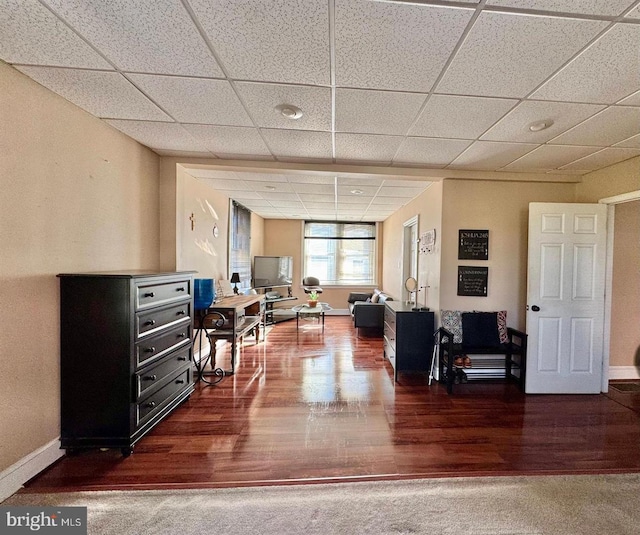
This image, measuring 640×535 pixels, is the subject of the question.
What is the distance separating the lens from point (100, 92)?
1.81 metres

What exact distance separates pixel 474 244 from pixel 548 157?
1099mm

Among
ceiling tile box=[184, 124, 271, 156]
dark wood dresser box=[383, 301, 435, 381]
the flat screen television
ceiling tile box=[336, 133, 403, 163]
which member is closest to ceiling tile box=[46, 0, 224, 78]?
ceiling tile box=[184, 124, 271, 156]

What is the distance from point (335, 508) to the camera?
1.49 metres

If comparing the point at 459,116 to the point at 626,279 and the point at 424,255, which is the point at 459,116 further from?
the point at 626,279

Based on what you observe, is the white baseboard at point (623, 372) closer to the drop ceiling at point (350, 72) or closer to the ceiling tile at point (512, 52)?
the drop ceiling at point (350, 72)

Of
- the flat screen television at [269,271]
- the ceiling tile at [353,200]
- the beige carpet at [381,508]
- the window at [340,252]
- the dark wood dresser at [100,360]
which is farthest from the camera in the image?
the window at [340,252]

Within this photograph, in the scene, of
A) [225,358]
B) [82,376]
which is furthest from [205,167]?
[225,358]

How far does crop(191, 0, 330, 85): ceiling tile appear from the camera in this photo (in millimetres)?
1192

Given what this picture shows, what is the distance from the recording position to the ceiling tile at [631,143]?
89.7 inches

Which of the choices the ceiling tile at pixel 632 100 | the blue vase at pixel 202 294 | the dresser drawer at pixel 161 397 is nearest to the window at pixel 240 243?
the blue vase at pixel 202 294

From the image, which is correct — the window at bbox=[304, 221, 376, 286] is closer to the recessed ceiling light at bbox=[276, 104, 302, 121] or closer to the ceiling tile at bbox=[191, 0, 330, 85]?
the recessed ceiling light at bbox=[276, 104, 302, 121]

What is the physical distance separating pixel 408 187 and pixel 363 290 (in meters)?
3.71

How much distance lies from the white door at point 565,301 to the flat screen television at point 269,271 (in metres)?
4.64

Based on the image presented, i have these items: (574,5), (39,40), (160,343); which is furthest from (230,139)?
(574,5)
